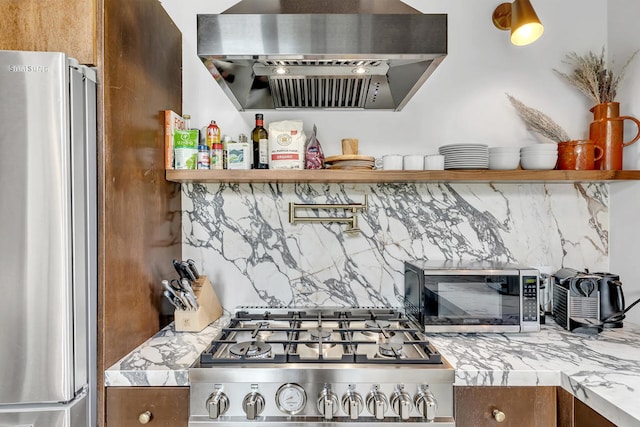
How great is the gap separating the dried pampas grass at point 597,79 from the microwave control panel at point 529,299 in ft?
2.99

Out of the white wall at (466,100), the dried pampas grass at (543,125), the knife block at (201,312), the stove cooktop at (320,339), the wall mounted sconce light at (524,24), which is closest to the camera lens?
the stove cooktop at (320,339)

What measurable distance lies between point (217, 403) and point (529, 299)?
1213mm

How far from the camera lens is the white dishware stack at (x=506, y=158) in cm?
164

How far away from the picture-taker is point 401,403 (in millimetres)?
1157

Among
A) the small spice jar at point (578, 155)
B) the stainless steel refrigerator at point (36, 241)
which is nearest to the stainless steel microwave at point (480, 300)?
the small spice jar at point (578, 155)

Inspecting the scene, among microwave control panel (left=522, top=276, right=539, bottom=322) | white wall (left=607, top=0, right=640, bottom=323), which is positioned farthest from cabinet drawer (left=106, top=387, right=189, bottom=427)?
white wall (left=607, top=0, right=640, bottom=323)

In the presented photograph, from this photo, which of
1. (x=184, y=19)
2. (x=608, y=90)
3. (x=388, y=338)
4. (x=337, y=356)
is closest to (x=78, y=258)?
(x=337, y=356)

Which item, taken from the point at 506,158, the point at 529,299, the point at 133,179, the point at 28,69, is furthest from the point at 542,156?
the point at 28,69

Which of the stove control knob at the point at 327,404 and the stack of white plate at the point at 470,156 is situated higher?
the stack of white plate at the point at 470,156

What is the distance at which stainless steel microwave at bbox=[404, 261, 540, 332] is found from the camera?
1533 millimetres

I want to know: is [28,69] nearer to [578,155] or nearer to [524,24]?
[524,24]

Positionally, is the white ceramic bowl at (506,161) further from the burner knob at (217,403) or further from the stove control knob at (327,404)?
the burner knob at (217,403)

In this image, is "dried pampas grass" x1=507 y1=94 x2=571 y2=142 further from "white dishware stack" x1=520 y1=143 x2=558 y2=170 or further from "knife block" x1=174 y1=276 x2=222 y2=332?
"knife block" x1=174 y1=276 x2=222 y2=332

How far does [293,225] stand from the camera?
1.91 m
